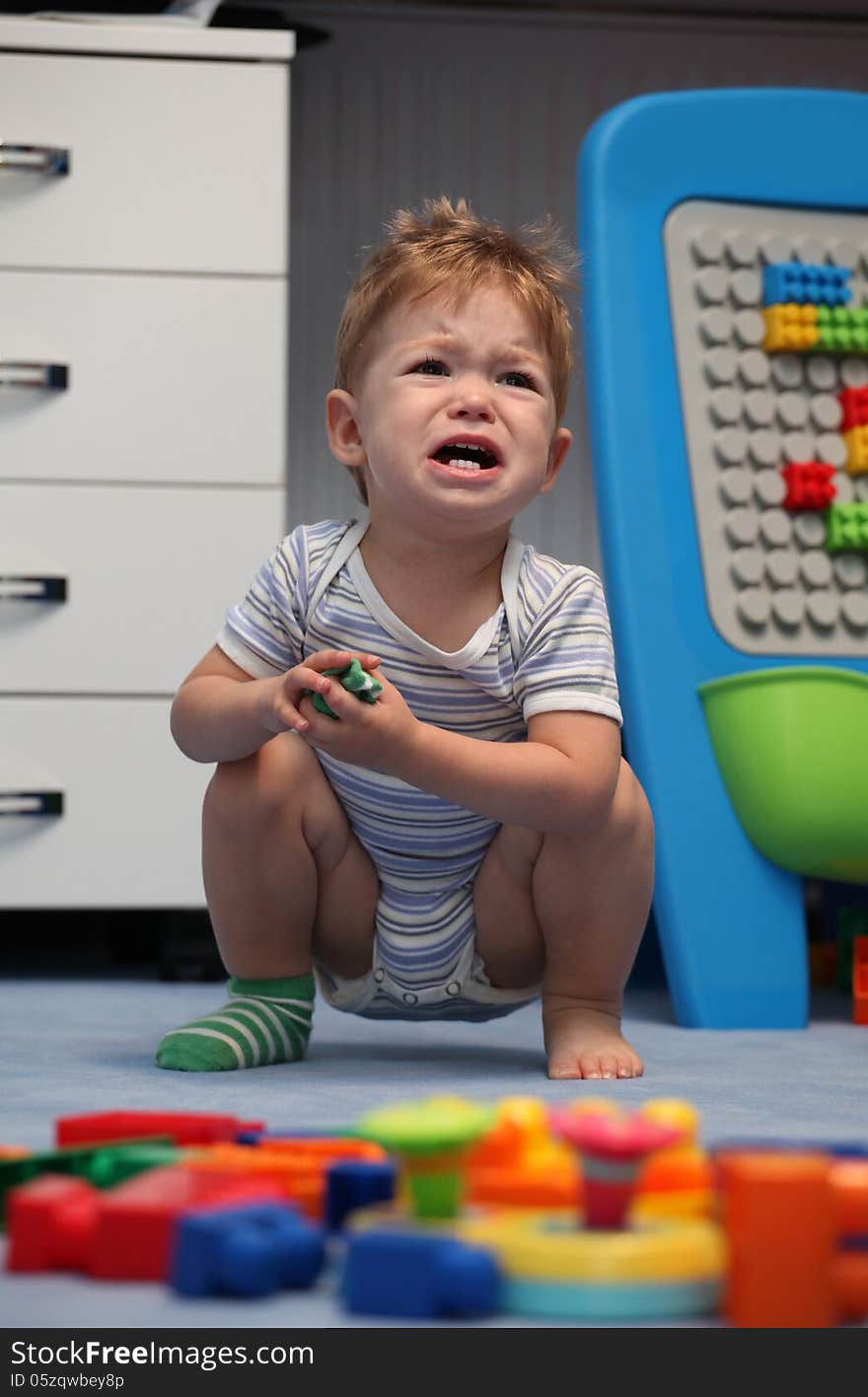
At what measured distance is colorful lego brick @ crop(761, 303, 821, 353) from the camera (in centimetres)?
142

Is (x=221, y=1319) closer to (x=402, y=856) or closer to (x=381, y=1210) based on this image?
(x=381, y=1210)

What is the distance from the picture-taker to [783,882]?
4.47 ft

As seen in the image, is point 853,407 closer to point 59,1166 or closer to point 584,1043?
point 584,1043

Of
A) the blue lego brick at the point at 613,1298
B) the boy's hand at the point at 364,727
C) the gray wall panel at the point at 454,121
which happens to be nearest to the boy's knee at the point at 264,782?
the boy's hand at the point at 364,727

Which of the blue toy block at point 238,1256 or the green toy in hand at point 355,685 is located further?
the green toy in hand at point 355,685

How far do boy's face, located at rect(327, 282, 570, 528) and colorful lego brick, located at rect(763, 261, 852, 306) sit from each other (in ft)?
1.55

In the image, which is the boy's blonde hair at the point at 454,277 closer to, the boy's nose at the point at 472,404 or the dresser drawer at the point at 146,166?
the boy's nose at the point at 472,404

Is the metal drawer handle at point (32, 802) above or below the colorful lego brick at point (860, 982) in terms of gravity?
above

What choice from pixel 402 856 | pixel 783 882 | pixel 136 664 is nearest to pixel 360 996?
pixel 402 856

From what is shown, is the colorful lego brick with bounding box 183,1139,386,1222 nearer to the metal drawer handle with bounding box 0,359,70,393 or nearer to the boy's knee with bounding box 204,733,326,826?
the boy's knee with bounding box 204,733,326,826

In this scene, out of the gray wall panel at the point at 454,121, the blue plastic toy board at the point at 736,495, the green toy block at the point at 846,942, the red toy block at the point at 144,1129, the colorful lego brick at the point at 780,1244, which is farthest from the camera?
the gray wall panel at the point at 454,121

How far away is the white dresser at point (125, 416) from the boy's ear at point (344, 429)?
467mm

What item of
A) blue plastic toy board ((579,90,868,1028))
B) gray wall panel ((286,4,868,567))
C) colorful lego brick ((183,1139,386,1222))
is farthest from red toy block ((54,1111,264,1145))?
gray wall panel ((286,4,868,567))

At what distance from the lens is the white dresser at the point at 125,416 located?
4.93 feet
